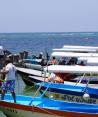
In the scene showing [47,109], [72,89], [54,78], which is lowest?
[47,109]

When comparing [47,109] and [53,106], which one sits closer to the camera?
[47,109]

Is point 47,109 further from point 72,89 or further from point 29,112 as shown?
point 72,89

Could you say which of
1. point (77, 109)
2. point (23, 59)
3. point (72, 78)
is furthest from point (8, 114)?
point (23, 59)

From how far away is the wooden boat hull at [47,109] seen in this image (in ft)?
55.8

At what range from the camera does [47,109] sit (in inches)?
684

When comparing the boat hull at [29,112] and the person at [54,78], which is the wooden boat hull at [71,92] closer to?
the person at [54,78]

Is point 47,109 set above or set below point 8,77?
below

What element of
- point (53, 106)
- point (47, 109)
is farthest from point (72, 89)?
point (47, 109)

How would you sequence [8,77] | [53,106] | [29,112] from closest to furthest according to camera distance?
[29,112], [8,77], [53,106]

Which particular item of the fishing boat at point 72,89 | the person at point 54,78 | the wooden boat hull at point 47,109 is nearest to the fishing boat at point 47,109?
the wooden boat hull at point 47,109

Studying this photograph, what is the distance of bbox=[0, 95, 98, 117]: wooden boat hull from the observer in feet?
55.8

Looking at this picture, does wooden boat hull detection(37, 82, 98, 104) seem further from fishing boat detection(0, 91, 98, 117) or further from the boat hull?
the boat hull

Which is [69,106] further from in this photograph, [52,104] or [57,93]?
[57,93]

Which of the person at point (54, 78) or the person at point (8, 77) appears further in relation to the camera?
the person at point (54, 78)
